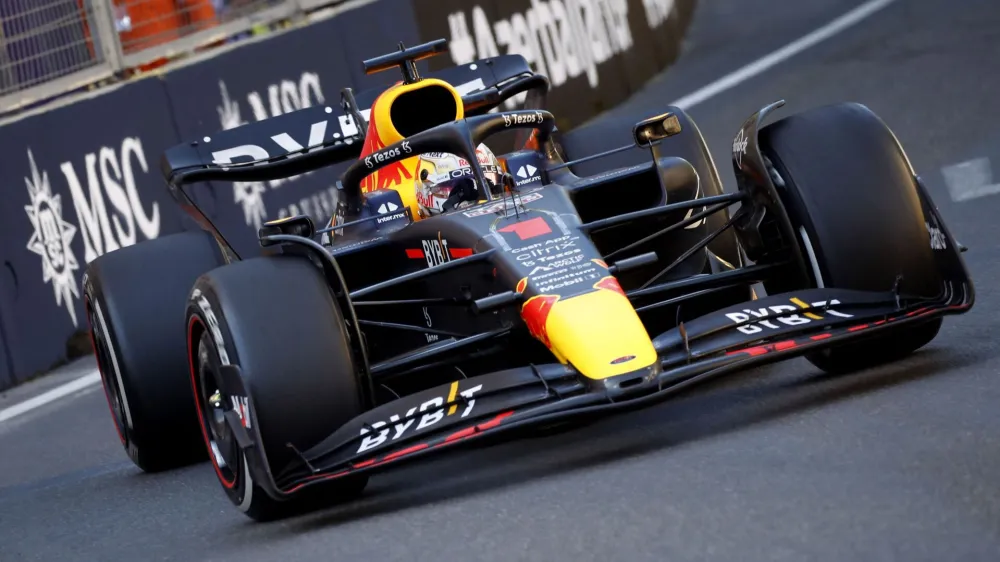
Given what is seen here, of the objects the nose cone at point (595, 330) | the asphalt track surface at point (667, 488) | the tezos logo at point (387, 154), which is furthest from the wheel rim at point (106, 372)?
the nose cone at point (595, 330)

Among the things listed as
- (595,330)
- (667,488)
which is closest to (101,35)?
(595,330)

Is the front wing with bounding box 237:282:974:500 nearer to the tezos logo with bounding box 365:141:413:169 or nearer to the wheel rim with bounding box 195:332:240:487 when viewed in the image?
the wheel rim with bounding box 195:332:240:487

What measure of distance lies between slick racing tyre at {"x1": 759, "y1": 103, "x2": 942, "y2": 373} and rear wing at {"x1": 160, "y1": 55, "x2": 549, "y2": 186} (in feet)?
8.17

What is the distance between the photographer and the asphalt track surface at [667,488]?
3.90 meters

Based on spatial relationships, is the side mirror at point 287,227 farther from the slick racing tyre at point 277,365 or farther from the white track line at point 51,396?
the white track line at point 51,396

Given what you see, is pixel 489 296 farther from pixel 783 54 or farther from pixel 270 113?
pixel 783 54

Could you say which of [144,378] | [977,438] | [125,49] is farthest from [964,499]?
[125,49]

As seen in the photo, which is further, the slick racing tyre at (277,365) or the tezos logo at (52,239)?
the tezos logo at (52,239)

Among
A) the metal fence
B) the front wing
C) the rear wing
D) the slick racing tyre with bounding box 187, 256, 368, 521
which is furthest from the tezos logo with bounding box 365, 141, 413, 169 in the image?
the metal fence

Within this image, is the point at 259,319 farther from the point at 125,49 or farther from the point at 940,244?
the point at 125,49

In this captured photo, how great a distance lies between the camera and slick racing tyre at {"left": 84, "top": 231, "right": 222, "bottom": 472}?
6656 mm

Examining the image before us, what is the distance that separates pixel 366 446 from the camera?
5.00m

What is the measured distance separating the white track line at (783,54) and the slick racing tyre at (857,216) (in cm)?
902

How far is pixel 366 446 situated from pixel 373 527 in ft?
0.89
